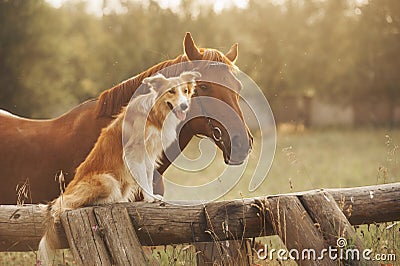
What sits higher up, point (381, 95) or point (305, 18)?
point (305, 18)

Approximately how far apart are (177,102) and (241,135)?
89 centimetres

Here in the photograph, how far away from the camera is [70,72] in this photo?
24766 millimetres

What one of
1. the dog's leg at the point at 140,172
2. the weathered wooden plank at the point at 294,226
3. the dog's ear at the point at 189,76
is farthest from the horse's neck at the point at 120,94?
the weathered wooden plank at the point at 294,226

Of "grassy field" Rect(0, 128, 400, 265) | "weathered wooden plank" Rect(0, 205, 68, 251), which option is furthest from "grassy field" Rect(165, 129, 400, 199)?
"weathered wooden plank" Rect(0, 205, 68, 251)

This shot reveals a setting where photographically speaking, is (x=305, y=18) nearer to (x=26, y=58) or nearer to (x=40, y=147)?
(x=26, y=58)

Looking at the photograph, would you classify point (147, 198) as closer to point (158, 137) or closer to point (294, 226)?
point (158, 137)

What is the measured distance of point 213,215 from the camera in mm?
4348

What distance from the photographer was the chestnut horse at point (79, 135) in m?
5.35

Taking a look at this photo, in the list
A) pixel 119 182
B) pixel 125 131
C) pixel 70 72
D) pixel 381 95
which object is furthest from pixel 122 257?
pixel 381 95

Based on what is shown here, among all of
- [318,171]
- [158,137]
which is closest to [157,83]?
[158,137]

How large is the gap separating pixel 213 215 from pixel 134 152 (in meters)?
0.68

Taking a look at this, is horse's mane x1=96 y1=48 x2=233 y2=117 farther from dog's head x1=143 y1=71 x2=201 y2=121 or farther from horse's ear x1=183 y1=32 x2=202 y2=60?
dog's head x1=143 y1=71 x2=201 y2=121

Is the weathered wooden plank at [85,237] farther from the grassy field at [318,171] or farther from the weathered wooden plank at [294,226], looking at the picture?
the weathered wooden plank at [294,226]

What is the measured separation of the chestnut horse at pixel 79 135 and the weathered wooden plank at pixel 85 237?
1055mm
